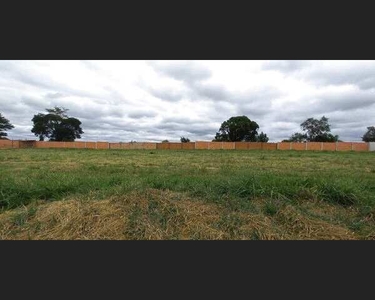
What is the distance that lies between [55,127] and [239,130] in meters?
58.8

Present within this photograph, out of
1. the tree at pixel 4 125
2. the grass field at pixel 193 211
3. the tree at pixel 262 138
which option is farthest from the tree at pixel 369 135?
the tree at pixel 4 125

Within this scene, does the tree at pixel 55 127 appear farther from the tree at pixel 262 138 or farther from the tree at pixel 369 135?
the tree at pixel 369 135

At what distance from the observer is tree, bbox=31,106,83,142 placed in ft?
226

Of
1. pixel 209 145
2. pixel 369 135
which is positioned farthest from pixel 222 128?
pixel 369 135

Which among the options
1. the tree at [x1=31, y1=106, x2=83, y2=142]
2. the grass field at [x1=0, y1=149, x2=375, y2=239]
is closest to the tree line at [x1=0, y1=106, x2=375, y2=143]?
the tree at [x1=31, y1=106, x2=83, y2=142]

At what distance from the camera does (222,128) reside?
71.4 meters

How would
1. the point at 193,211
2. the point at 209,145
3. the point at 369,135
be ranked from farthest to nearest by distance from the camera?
1. the point at 369,135
2. the point at 209,145
3. the point at 193,211

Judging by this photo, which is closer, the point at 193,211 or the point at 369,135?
the point at 193,211

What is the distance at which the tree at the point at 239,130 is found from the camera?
6744 cm

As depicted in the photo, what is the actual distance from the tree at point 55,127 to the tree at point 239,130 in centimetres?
4736

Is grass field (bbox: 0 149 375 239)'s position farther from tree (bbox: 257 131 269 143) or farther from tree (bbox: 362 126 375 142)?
tree (bbox: 362 126 375 142)

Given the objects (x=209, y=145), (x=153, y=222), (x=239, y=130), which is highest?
(x=239, y=130)

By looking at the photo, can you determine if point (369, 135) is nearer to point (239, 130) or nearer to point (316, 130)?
point (316, 130)

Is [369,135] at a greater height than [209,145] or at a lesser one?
greater
